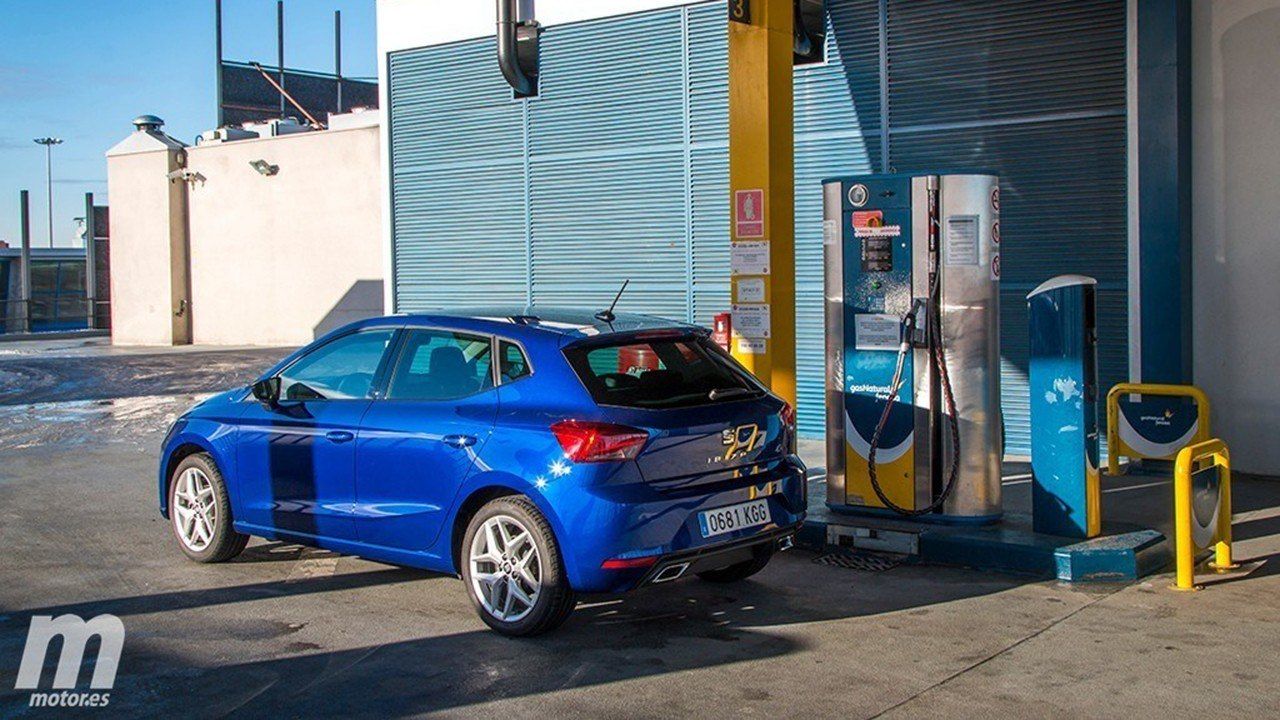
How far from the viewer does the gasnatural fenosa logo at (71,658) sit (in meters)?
5.65

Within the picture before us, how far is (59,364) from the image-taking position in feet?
86.4

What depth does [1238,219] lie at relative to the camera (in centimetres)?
1106

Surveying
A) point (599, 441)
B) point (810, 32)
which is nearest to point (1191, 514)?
point (599, 441)

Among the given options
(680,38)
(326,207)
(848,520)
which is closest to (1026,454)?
(848,520)

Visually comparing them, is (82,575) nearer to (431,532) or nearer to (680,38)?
(431,532)

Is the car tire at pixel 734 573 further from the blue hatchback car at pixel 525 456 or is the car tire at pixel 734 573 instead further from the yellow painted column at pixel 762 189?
the yellow painted column at pixel 762 189

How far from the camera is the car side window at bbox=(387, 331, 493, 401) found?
6.93 meters

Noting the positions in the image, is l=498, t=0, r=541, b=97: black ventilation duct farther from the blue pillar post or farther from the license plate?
the license plate

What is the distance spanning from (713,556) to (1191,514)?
9.17 ft

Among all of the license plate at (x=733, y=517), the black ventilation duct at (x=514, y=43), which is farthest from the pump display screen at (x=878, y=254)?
the black ventilation duct at (x=514, y=43)

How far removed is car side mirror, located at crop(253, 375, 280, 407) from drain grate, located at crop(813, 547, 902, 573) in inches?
134

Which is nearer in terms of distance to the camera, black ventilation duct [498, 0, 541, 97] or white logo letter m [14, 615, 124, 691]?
white logo letter m [14, 615, 124, 691]

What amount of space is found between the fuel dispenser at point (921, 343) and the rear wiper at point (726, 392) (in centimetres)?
174

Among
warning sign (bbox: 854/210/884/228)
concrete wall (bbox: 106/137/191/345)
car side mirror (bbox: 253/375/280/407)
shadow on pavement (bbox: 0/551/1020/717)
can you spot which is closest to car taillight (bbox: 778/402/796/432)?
shadow on pavement (bbox: 0/551/1020/717)
